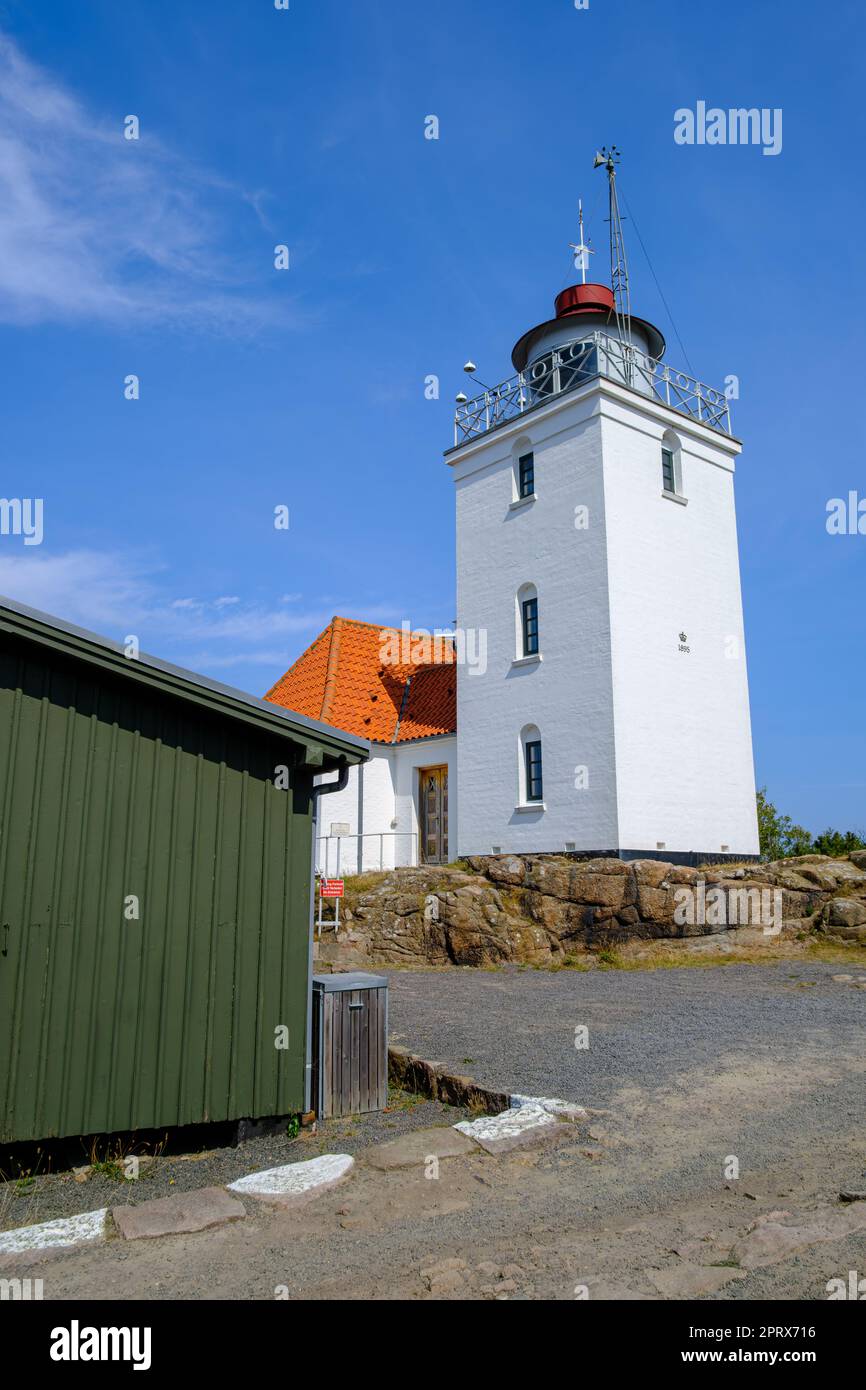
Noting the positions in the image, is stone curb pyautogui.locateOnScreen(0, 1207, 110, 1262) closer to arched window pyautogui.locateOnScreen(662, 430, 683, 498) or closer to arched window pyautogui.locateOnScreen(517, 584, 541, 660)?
arched window pyautogui.locateOnScreen(517, 584, 541, 660)

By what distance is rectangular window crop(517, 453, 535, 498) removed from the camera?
21641 mm

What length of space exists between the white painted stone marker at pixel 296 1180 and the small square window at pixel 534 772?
568 inches

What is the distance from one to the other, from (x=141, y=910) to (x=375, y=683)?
19.1 meters

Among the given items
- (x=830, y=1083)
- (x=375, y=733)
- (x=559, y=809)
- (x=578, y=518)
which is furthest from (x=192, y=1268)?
(x=375, y=733)

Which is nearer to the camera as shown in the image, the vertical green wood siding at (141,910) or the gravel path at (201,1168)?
the gravel path at (201,1168)

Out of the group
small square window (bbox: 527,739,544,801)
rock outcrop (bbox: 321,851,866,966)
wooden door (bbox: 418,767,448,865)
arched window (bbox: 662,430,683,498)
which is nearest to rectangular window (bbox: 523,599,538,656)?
small square window (bbox: 527,739,544,801)

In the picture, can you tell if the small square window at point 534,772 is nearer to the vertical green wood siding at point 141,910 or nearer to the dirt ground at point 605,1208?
the dirt ground at point 605,1208

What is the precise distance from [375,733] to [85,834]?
56.3 ft

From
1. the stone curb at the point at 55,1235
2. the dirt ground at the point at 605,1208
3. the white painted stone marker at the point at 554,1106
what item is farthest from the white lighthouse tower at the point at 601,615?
the stone curb at the point at 55,1235

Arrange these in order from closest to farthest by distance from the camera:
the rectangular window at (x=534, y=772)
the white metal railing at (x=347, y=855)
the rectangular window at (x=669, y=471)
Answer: the rectangular window at (x=534, y=772) → the rectangular window at (x=669, y=471) → the white metal railing at (x=347, y=855)

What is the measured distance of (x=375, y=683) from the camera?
25719 mm

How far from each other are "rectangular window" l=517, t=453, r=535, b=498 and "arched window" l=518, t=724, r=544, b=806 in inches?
222

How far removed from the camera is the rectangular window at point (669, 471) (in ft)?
70.6
